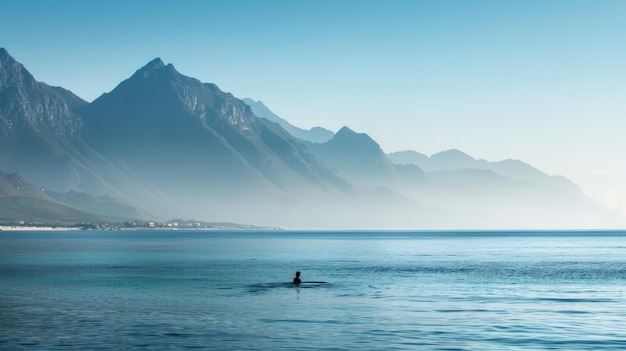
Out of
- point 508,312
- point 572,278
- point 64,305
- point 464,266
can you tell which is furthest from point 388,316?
point 464,266

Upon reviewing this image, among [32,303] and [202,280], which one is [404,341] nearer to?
[32,303]

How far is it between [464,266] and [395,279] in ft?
147

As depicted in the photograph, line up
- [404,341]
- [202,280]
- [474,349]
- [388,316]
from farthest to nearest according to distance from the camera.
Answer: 1. [202,280]
2. [388,316]
3. [404,341]
4. [474,349]

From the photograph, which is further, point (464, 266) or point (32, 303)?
point (464, 266)

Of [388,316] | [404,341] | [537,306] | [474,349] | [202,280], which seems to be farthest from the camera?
[202,280]

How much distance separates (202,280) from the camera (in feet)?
408

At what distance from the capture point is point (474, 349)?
58.4m

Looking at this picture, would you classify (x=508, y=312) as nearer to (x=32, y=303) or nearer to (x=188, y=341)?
(x=188, y=341)

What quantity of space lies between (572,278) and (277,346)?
81.1m

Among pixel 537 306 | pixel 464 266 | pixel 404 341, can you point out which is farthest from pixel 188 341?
pixel 464 266

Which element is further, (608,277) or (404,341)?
(608,277)

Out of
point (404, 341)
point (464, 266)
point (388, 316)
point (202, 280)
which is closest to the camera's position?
point (404, 341)

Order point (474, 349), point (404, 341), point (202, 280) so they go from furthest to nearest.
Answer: point (202, 280) → point (404, 341) → point (474, 349)

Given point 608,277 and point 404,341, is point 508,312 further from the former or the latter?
point 608,277
